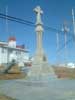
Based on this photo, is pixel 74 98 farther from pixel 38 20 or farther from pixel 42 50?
pixel 38 20

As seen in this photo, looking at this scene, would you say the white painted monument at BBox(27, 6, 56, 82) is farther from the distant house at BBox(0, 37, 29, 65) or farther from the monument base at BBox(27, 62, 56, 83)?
the distant house at BBox(0, 37, 29, 65)

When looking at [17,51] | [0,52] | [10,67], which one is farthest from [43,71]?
[17,51]

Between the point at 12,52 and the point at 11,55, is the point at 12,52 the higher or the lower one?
the higher one

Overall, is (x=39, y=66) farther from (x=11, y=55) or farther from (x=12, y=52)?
(x=12, y=52)

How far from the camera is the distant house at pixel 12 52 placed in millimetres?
71912

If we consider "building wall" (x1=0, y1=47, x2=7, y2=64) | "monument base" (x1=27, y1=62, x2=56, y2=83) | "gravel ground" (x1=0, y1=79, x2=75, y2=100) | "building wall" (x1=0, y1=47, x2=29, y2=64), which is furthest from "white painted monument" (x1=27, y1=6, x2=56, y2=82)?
"building wall" (x1=0, y1=47, x2=29, y2=64)

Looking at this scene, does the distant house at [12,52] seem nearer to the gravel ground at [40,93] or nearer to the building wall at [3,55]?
the building wall at [3,55]

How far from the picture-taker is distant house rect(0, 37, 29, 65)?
71912mm

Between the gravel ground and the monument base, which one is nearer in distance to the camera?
the gravel ground

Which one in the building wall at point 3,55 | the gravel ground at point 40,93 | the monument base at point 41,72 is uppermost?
the building wall at point 3,55

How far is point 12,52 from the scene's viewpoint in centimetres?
7856

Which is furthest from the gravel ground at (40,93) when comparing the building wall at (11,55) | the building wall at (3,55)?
the building wall at (11,55)

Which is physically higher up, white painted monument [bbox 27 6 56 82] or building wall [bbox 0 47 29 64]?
building wall [bbox 0 47 29 64]

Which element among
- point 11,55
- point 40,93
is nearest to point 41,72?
point 40,93
